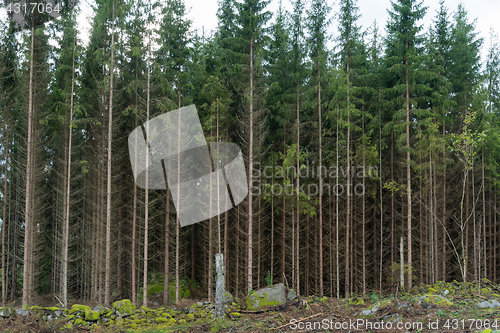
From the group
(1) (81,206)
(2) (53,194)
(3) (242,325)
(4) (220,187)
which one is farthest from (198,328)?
(1) (81,206)

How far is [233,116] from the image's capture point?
15.8 m

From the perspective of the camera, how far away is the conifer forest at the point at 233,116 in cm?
1338

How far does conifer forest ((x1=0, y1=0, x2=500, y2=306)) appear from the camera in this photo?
43.9 ft

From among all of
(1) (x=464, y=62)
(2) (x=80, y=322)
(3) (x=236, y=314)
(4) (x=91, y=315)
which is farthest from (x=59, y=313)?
(1) (x=464, y=62)

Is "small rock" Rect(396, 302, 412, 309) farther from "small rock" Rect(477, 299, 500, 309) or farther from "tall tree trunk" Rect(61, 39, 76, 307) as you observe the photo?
"tall tree trunk" Rect(61, 39, 76, 307)

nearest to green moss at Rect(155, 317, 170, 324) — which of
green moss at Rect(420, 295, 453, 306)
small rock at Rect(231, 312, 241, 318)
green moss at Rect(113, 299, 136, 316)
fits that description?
green moss at Rect(113, 299, 136, 316)

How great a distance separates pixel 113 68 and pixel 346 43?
11593mm

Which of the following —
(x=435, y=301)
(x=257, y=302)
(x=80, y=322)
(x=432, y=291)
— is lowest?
(x=432, y=291)

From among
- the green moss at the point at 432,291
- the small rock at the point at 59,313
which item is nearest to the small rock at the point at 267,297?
the small rock at the point at 59,313

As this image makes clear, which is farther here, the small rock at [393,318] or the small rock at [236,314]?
the small rock at [236,314]

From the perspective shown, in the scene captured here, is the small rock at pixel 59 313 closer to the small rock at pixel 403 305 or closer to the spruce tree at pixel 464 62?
the small rock at pixel 403 305

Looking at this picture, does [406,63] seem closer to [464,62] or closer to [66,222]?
[464,62]

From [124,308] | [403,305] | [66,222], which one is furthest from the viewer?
[66,222]

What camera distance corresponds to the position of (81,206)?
742 inches
